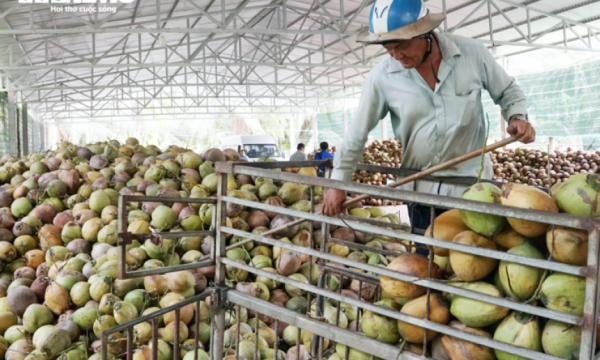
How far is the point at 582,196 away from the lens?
3.70ft

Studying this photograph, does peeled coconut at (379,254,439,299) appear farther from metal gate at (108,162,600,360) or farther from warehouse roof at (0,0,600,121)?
warehouse roof at (0,0,600,121)

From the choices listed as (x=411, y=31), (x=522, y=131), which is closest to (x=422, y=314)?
(x=522, y=131)

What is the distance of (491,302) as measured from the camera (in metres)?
1.08

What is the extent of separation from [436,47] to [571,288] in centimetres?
132

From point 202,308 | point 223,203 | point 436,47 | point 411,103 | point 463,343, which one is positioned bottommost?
point 202,308

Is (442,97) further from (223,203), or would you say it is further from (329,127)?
(329,127)

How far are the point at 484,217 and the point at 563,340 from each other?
1.05 feet

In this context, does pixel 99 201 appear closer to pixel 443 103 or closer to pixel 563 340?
pixel 443 103

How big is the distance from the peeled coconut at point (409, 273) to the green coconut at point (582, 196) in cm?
38

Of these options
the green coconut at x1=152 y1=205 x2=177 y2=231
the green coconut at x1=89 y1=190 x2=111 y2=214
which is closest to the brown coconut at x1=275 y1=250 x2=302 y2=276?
the green coconut at x1=152 y1=205 x2=177 y2=231

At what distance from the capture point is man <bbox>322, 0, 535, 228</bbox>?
6.56ft

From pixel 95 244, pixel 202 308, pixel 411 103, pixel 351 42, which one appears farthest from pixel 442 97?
pixel 351 42

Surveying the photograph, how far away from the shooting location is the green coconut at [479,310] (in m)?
1.15

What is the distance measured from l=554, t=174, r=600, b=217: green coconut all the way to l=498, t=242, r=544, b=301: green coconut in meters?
0.15
